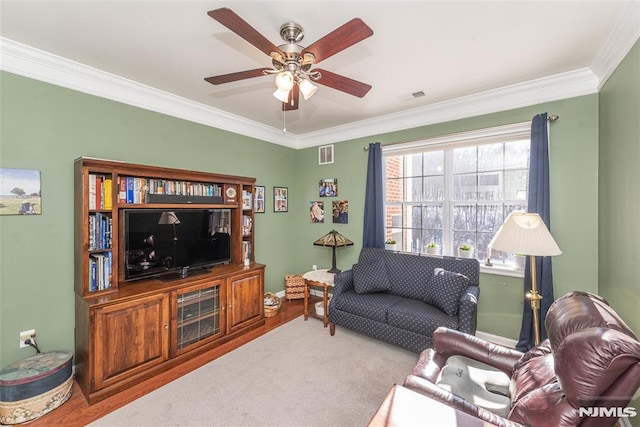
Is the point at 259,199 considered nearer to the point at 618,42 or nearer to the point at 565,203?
the point at 565,203

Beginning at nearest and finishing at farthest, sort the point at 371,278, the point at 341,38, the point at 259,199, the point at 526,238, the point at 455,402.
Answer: the point at 455,402
the point at 341,38
the point at 526,238
the point at 371,278
the point at 259,199

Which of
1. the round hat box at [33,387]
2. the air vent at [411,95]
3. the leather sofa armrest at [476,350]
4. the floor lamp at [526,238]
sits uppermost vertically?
the air vent at [411,95]

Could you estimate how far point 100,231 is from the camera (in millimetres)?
2371

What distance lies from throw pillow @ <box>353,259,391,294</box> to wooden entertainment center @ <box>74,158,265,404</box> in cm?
132

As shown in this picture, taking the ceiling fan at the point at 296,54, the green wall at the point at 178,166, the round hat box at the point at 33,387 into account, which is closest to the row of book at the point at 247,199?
the green wall at the point at 178,166

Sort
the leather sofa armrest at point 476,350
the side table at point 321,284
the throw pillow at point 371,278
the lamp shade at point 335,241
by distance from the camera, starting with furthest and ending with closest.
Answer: the lamp shade at point 335,241, the side table at point 321,284, the throw pillow at point 371,278, the leather sofa armrest at point 476,350

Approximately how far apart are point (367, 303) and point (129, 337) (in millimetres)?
2205

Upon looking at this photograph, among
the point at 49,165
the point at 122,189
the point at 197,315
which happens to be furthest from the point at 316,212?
the point at 49,165

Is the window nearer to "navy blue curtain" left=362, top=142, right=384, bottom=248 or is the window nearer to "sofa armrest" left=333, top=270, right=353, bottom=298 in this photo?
"navy blue curtain" left=362, top=142, right=384, bottom=248

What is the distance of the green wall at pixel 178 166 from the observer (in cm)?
205

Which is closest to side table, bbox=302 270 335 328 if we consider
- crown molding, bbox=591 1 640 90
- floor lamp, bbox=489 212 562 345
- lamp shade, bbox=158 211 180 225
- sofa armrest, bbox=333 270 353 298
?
sofa armrest, bbox=333 270 353 298

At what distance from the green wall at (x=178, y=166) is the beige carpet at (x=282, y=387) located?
1161mm

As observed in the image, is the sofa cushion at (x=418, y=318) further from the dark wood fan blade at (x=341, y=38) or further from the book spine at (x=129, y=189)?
the book spine at (x=129, y=189)

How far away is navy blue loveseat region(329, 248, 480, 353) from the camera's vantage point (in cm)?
251
